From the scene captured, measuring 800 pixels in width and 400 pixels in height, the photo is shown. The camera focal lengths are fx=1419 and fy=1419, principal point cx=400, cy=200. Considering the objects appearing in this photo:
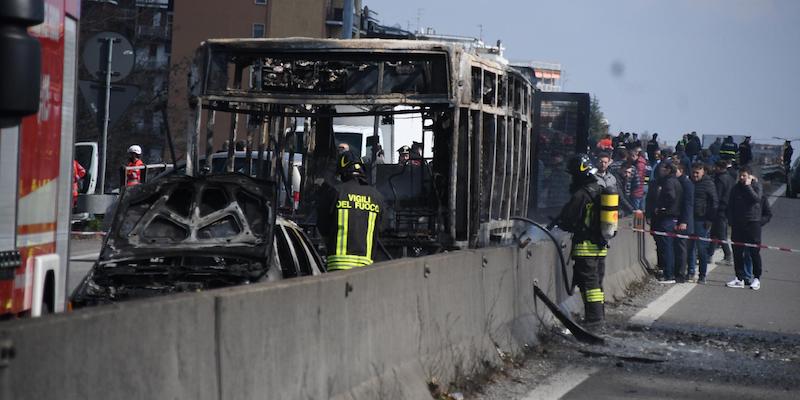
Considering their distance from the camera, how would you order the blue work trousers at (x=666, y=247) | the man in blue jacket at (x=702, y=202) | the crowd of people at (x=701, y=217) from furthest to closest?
the man in blue jacket at (x=702, y=202) → the blue work trousers at (x=666, y=247) → the crowd of people at (x=701, y=217)

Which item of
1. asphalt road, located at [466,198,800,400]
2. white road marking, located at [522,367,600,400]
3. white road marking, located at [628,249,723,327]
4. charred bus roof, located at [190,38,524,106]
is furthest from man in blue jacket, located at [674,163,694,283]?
white road marking, located at [522,367,600,400]

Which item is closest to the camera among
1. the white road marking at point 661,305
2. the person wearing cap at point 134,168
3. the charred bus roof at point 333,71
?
the charred bus roof at point 333,71

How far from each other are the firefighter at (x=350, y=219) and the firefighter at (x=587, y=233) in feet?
14.8

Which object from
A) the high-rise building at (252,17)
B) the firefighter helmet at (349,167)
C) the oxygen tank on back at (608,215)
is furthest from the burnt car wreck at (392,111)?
the high-rise building at (252,17)

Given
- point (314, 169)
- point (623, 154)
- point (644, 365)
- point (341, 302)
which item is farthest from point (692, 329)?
point (623, 154)

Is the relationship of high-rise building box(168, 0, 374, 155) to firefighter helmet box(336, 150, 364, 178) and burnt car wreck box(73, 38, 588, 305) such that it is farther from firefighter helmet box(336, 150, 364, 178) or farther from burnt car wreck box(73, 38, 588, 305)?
firefighter helmet box(336, 150, 364, 178)

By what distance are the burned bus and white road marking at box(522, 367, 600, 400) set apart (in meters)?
3.66

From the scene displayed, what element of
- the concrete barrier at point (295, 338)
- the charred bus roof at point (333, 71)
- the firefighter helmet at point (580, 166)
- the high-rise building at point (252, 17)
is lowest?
the concrete barrier at point (295, 338)

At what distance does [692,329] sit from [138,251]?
25.0 ft

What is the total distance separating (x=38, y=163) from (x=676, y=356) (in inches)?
309

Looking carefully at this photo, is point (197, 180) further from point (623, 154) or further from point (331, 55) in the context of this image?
point (623, 154)

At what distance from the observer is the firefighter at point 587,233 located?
50.7 feet

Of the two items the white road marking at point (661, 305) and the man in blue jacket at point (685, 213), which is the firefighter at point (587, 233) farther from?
the man in blue jacket at point (685, 213)

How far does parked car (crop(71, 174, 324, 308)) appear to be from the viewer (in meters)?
9.80
